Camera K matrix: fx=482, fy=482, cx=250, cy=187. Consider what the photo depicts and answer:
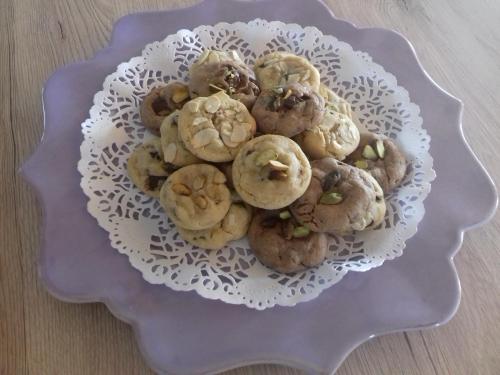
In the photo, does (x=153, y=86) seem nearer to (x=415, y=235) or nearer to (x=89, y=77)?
(x=89, y=77)

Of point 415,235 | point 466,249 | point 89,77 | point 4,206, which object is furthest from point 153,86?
point 466,249

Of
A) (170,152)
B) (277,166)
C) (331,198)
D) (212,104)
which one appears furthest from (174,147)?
(331,198)

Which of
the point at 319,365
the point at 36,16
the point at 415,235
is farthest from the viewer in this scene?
the point at 36,16

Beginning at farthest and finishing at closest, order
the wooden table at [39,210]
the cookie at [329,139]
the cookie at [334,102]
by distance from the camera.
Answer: the cookie at [334,102]
the cookie at [329,139]
the wooden table at [39,210]

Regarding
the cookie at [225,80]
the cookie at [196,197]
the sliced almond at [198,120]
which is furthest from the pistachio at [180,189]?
the cookie at [225,80]

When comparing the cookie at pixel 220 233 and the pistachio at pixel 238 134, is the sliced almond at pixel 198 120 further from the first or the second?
the cookie at pixel 220 233

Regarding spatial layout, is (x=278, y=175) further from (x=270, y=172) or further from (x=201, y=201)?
(x=201, y=201)
